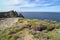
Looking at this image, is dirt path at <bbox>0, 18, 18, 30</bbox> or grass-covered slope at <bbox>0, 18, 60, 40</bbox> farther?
dirt path at <bbox>0, 18, 18, 30</bbox>

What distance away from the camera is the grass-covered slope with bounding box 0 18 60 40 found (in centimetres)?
1838

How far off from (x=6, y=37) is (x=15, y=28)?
1.67 metres

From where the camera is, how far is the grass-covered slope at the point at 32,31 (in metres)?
18.4

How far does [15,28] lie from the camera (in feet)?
68.4

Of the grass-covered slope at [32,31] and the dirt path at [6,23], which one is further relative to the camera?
the dirt path at [6,23]

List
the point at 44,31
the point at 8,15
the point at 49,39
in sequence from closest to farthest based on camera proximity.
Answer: the point at 49,39
the point at 44,31
the point at 8,15

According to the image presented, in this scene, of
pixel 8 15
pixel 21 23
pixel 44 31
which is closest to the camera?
pixel 44 31

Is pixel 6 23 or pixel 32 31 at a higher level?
pixel 6 23

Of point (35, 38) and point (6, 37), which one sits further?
point (6, 37)

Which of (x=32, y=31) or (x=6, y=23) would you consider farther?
(x=6, y=23)

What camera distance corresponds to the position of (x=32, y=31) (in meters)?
19.4

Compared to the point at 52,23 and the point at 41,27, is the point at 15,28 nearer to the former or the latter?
the point at 41,27

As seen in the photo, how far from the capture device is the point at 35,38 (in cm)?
1827

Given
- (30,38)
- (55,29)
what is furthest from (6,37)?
(55,29)
